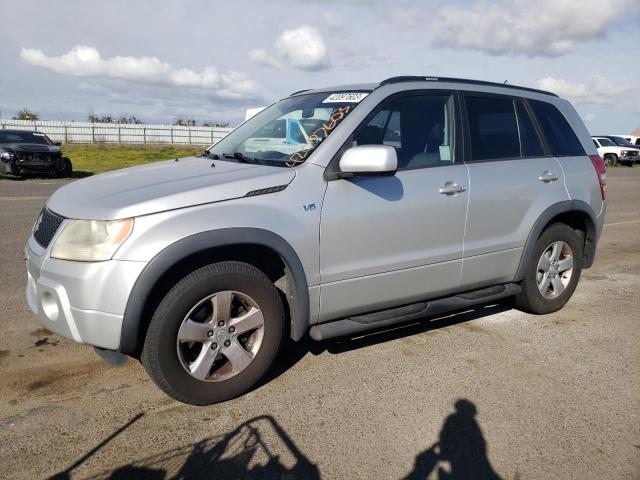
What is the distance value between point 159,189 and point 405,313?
5.99 ft

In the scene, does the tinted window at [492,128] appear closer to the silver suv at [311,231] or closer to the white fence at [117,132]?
the silver suv at [311,231]

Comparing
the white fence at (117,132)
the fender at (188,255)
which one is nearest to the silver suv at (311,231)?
the fender at (188,255)

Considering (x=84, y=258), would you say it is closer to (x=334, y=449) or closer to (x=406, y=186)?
(x=334, y=449)

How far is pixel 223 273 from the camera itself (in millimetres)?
3207

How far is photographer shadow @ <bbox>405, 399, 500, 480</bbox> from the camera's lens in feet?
8.97

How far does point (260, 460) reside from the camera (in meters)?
2.79

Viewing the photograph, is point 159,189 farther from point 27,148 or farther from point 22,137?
point 22,137

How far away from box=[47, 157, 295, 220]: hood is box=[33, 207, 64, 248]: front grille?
0.15 feet

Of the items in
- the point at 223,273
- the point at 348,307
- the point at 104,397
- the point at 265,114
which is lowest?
the point at 104,397

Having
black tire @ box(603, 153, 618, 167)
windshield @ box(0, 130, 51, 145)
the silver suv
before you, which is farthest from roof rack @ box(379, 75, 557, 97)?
black tire @ box(603, 153, 618, 167)

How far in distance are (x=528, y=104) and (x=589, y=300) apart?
2.04 m

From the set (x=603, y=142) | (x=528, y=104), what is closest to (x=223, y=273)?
(x=528, y=104)

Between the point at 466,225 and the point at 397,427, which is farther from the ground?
the point at 466,225

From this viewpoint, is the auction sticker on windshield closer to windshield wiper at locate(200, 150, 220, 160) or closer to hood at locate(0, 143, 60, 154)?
windshield wiper at locate(200, 150, 220, 160)
